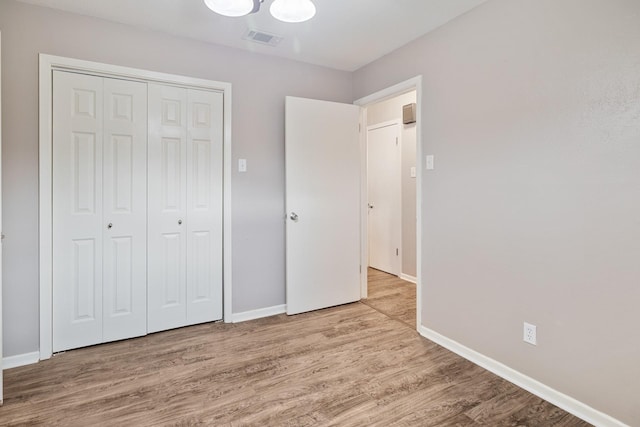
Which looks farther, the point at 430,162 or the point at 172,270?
the point at 172,270

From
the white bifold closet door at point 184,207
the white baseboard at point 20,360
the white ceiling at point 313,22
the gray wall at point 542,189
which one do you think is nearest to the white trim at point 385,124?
the white ceiling at point 313,22

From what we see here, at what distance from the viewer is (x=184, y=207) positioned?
280cm

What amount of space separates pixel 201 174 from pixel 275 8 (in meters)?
1.51

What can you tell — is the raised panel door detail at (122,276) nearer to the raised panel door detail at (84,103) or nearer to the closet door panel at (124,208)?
the closet door panel at (124,208)

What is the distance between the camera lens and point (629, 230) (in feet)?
5.17

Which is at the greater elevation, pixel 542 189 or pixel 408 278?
pixel 542 189

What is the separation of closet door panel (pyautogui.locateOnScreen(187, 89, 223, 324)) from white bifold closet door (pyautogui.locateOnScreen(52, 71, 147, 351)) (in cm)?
35

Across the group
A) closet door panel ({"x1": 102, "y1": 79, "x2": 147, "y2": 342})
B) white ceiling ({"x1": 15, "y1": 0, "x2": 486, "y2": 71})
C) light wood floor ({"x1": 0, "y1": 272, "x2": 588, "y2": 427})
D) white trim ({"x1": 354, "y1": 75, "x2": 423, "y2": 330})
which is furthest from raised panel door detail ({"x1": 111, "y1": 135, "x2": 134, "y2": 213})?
white trim ({"x1": 354, "y1": 75, "x2": 423, "y2": 330})

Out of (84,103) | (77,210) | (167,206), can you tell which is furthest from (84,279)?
(84,103)

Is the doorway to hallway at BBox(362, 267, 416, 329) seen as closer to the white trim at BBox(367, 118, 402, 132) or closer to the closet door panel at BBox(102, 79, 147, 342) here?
the white trim at BBox(367, 118, 402, 132)

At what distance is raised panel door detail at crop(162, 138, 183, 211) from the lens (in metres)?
2.71

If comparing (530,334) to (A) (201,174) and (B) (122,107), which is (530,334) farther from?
(B) (122,107)

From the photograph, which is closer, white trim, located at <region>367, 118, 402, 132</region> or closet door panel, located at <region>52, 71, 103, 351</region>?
closet door panel, located at <region>52, 71, 103, 351</region>

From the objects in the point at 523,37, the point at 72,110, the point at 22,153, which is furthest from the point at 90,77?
the point at 523,37
